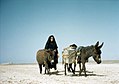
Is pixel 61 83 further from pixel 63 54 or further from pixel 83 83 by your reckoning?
pixel 63 54

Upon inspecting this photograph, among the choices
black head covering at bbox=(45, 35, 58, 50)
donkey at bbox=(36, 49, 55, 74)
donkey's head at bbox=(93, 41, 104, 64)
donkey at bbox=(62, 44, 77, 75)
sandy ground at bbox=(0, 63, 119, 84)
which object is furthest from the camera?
black head covering at bbox=(45, 35, 58, 50)

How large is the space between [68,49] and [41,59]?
9.16 ft

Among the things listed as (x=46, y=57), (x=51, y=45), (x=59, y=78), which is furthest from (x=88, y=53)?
(x=51, y=45)

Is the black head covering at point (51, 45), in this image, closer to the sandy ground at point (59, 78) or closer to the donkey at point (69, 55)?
the donkey at point (69, 55)

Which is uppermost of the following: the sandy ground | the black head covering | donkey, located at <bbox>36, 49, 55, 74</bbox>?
the black head covering

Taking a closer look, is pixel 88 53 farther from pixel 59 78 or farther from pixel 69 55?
pixel 59 78

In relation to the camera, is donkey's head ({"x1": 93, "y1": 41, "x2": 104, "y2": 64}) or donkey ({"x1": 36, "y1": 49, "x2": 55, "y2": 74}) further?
donkey ({"x1": 36, "y1": 49, "x2": 55, "y2": 74})

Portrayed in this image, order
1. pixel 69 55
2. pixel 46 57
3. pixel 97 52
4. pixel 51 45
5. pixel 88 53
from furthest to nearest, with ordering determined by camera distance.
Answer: pixel 51 45
pixel 46 57
pixel 69 55
pixel 88 53
pixel 97 52

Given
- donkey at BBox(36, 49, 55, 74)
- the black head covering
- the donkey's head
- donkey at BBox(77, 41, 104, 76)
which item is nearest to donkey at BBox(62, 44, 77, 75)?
donkey at BBox(77, 41, 104, 76)

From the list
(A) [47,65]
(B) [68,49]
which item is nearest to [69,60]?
(B) [68,49]

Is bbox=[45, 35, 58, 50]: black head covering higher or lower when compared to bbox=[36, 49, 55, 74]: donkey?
higher

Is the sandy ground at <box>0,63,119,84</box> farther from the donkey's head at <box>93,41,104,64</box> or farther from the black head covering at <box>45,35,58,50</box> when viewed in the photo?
the black head covering at <box>45,35,58,50</box>

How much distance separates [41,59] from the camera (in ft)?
67.1

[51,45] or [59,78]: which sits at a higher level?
[51,45]
